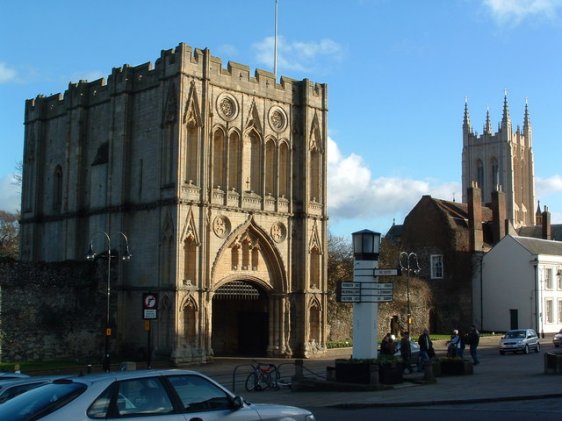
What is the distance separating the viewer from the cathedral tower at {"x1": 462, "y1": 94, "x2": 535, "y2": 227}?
134 metres

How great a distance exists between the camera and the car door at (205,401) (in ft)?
32.5

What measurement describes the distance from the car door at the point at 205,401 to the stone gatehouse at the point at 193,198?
27.6 meters

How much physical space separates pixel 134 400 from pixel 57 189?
39.3 m

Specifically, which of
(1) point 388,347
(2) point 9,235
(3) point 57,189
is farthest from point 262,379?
(2) point 9,235

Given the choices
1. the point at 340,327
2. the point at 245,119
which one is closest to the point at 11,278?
the point at 245,119

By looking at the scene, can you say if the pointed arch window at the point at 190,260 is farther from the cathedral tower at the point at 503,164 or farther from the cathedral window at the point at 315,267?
the cathedral tower at the point at 503,164

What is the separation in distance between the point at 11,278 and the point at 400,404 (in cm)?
2251

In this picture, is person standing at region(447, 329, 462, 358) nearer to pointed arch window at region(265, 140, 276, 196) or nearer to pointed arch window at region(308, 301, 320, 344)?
pointed arch window at region(308, 301, 320, 344)

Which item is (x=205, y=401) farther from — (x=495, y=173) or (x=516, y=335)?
(x=495, y=173)

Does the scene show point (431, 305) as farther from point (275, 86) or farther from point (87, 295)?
point (87, 295)

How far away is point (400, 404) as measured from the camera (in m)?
20.9

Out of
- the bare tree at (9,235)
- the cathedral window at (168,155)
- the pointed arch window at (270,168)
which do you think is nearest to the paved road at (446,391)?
the cathedral window at (168,155)

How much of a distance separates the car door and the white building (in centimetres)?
5706

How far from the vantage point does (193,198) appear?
3925 cm
